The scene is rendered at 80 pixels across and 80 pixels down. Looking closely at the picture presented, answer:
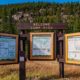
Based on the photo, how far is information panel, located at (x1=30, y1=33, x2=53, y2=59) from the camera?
354 inches

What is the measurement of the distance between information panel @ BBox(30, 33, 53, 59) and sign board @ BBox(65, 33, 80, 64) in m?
0.45

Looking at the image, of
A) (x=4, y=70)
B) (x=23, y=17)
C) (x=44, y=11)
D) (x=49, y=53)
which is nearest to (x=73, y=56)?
(x=49, y=53)

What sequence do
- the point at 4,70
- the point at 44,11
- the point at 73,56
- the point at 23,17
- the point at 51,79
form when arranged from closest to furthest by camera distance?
the point at 73,56
the point at 51,79
the point at 4,70
the point at 23,17
the point at 44,11

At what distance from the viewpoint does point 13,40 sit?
28.6ft

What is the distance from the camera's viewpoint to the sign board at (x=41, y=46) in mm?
8984

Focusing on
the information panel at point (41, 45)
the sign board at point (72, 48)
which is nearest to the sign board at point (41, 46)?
the information panel at point (41, 45)

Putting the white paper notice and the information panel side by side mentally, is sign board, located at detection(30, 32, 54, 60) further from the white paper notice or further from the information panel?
the white paper notice

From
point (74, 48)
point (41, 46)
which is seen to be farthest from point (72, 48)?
point (41, 46)

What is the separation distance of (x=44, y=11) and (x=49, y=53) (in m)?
46.8

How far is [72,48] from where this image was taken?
8633mm

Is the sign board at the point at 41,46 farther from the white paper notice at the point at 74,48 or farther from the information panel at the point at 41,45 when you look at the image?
the white paper notice at the point at 74,48

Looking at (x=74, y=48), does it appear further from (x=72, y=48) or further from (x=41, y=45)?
(x=41, y=45)

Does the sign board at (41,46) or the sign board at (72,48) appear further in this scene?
the sign board at (41,46)

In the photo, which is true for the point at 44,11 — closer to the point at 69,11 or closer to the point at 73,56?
the point at 69,11
